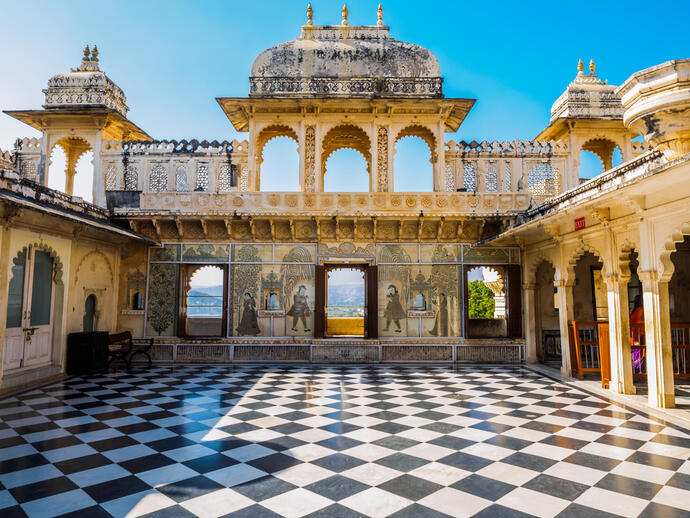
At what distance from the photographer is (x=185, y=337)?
1105 centimetres

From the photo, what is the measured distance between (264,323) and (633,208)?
8135 mm

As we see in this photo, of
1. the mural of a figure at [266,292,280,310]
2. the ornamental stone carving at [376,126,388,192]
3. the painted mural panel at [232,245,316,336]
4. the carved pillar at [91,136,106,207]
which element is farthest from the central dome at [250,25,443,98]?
the mural of a figure at [266,292,280,310]

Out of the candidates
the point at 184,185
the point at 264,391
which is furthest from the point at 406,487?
the point at 184,185

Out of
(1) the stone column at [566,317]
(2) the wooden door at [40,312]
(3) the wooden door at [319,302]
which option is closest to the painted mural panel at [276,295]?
(3) the wooden door at [319,302]

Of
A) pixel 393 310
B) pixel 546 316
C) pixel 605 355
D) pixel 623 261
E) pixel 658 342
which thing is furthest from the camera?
pixel 546 316

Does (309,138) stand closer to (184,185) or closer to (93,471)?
(184,185)

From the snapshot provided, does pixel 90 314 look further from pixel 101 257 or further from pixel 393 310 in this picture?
pixel 393 310

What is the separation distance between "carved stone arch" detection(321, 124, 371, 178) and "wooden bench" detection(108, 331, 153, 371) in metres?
6.58

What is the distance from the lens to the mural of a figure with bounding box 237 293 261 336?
36.6ft

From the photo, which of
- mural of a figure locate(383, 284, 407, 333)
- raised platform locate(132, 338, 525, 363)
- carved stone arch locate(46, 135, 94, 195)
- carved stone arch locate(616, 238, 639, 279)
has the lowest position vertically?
raised platform locate(132, 338, 525, 363)

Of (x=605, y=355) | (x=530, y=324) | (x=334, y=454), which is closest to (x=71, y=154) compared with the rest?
(x=334, y=454)

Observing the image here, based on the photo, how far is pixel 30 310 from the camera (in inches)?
321

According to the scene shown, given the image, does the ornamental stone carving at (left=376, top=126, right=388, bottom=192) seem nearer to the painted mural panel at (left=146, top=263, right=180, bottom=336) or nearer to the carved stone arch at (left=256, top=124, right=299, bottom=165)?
the carved stone arch at (left=256, top=124, right=299, bottom=165)

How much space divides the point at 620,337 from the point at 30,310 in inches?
406
